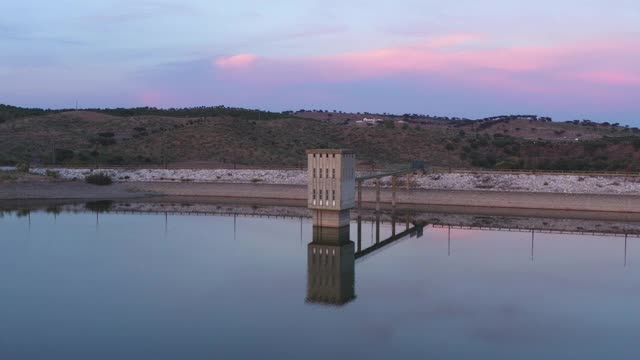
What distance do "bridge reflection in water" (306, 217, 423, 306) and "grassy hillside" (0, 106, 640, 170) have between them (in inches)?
1659

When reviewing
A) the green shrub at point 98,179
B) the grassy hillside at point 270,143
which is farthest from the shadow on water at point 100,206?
the grassy hillside at point 270,143

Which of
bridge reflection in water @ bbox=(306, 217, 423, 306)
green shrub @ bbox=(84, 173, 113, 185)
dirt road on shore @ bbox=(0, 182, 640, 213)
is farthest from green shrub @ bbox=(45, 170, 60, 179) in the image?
bridge reflection in water @ bbox=(306, 217, 423, 306)

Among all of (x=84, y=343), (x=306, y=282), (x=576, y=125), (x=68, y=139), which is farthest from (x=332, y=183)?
(x=576, y=125)

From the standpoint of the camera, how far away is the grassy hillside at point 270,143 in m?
86.5

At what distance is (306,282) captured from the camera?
27500 mm

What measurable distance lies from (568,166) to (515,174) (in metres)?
19.2

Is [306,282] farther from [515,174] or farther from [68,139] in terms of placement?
[68,139]

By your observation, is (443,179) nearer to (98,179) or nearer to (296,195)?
(296,195)

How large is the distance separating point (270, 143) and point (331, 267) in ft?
235

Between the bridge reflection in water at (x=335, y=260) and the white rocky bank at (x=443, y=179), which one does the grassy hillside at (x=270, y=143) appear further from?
the bridge reflection in water at (x=335, y=260)

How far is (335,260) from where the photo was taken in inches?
1296

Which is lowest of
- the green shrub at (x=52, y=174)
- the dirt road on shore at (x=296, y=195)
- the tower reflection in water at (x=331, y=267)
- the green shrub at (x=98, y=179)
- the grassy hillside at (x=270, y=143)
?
the tower reflection in water at (x=331, y=267)

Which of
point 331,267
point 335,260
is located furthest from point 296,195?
point 331,267

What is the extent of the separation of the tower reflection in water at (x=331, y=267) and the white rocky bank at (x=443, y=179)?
74.5 feet
